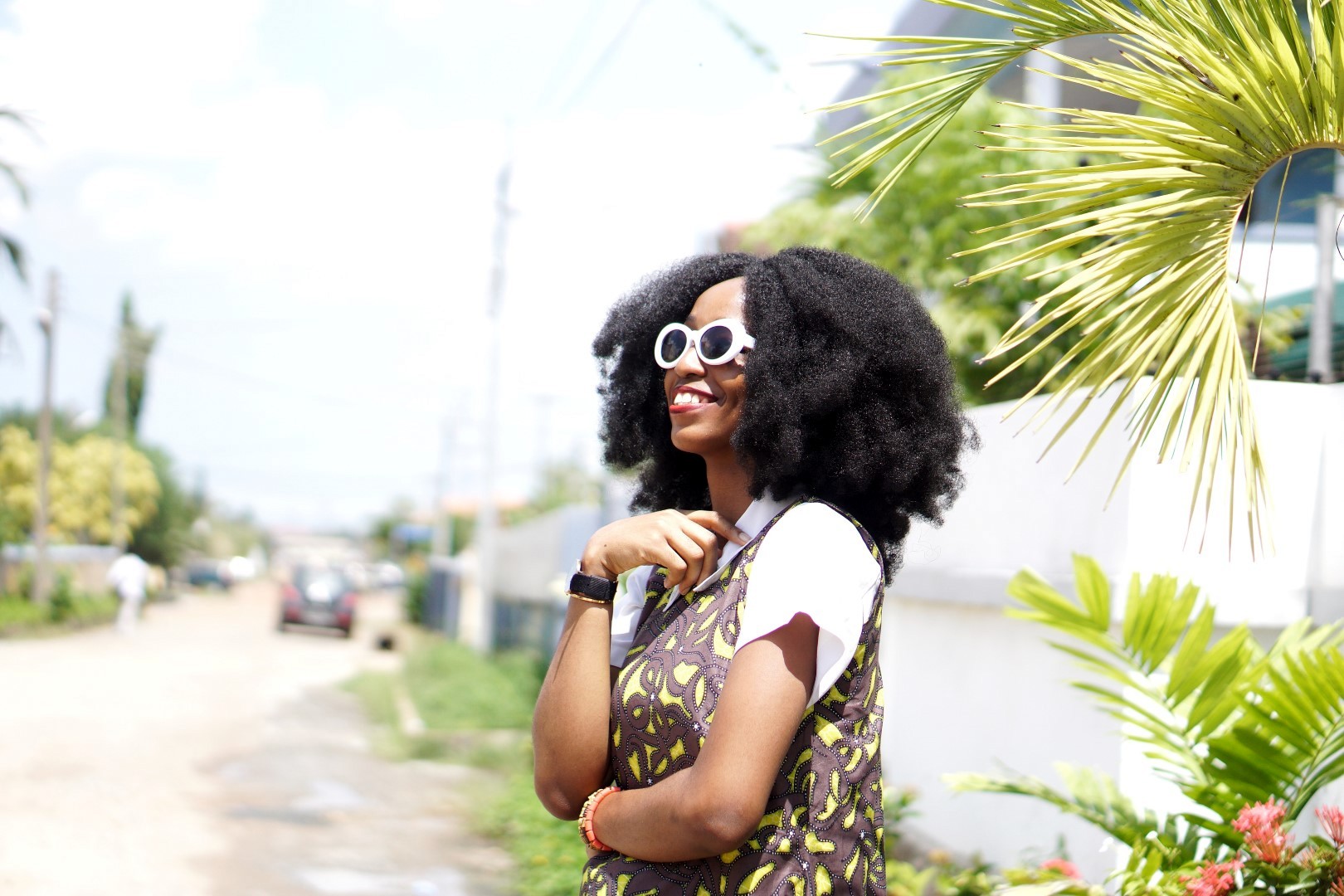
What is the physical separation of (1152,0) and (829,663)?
145cm

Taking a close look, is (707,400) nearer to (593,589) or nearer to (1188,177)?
(593,589)

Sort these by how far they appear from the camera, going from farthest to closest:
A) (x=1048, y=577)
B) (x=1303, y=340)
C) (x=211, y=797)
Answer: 1. (x=211, y=797)
2. (x=1303, y=340)
3. (x=1048, y=577)

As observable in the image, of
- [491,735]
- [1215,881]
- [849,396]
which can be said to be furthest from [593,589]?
[491,735]

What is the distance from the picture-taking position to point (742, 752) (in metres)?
1.70

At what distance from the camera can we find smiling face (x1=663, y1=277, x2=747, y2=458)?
80.7 inches

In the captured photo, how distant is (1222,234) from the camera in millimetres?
2430

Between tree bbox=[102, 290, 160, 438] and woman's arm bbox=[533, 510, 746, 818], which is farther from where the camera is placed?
tree bbox=[102, 290, 160, 438]

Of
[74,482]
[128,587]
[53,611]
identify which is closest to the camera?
[128,587]

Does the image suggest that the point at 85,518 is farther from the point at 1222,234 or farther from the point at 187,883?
the point at 1222,234

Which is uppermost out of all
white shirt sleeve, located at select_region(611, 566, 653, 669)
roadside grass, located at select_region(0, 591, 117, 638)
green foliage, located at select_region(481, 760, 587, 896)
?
white shirt sleeve, located at select_region(611, 566, 653, 669)

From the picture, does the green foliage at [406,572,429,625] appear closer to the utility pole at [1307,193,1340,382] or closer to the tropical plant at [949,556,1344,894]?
the utility pole at [1307,193,1340,382]

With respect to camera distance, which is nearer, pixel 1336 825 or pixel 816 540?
pixel 816 540

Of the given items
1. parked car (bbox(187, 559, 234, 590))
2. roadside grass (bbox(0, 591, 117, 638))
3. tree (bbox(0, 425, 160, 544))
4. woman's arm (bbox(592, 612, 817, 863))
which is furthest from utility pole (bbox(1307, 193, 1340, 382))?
parked car (bbox(187, 559, 234, 590))

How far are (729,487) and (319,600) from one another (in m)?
28.4
